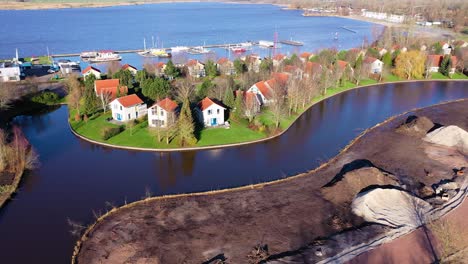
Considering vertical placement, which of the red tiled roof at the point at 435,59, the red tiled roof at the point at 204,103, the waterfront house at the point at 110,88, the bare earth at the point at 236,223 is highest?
the red tiled roof at the point at 435,59

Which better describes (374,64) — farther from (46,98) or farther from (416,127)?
(46,98)

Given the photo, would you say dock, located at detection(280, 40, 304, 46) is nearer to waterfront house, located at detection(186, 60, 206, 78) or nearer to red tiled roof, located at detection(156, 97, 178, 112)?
waterfront house, located at detection(186, 60, 206, 78)

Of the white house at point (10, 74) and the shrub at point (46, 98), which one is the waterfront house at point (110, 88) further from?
the white house at point (10, 74)

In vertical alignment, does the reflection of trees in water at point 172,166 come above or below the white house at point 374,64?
below

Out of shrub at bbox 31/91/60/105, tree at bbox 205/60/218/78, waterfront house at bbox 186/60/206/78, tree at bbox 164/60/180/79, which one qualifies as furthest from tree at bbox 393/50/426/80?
shrub at bbox 31/91/60/105

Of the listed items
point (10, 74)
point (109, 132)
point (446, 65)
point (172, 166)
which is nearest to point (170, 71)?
point (109, 132)

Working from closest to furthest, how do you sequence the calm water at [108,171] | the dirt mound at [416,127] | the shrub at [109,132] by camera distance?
the calm water at [108,171] < the shrub at [109,132] < the dirt mound at [416,127]

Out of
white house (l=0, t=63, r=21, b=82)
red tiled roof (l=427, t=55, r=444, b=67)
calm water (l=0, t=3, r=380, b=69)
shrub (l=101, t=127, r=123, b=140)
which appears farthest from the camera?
calm water (l=0, t=3, r=380, b=69)

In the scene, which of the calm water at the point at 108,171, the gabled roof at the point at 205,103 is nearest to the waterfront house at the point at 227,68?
the calm water at the point at 108,171
